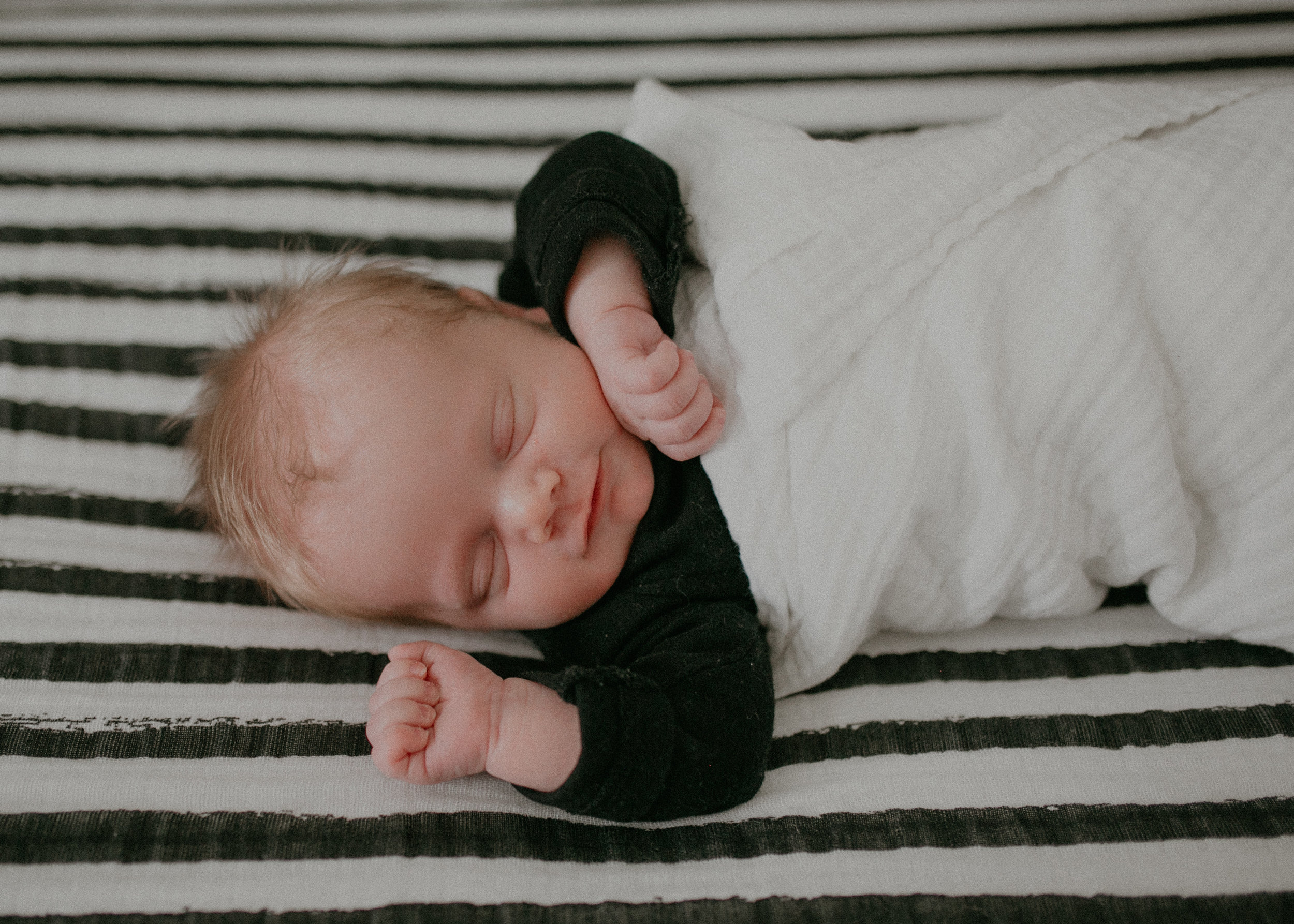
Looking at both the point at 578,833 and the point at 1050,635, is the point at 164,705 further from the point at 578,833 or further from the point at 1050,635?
the point at 1050,635

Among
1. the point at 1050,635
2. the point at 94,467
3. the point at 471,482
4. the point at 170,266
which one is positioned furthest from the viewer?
the point at 170,266

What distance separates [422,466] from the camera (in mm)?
773

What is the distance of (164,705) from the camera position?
2.67 feet

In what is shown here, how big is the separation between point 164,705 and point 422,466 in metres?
0.35

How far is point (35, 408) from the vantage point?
1021 mm

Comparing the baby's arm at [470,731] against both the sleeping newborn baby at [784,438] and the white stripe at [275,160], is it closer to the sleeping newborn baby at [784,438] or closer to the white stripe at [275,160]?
the sleeping newborn baby at [784,438]

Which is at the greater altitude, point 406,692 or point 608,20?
point 608,20

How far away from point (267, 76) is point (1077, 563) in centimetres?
129

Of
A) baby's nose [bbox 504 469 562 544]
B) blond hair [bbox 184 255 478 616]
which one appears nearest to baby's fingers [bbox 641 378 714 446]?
baby's nose [bbox 504 469 562 544]

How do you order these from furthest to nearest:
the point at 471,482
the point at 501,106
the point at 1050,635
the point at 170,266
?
the point at 501,106 < the point at 170,266 < the point at 1050,635 < the point at 471,482

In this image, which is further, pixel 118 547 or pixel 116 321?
pixel 116 321

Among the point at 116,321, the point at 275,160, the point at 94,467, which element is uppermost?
the point at 275,160

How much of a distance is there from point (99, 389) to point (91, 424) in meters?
0.05

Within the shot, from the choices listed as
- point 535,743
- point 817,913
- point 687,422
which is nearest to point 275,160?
point 687,422
